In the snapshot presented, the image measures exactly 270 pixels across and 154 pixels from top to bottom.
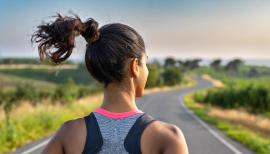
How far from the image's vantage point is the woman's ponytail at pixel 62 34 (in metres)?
2.51

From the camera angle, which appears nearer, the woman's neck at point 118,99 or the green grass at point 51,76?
the woman's neck at point 118,99

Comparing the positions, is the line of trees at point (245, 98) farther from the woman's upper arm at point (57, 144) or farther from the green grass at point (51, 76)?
the green grass at point (51, 76)

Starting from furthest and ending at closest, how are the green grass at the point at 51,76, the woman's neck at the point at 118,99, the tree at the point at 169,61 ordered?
the tree at the point at 169,61 < the green grass at the point at 51,76 < the woman's neck at the point at 118,99

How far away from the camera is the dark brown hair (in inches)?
94.8

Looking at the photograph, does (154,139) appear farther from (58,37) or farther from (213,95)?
(213,95)

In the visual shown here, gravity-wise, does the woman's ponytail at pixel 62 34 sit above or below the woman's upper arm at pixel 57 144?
above

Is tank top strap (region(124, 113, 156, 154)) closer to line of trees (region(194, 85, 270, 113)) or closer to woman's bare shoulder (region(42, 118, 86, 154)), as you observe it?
woman's bare shoulder (region(42, 118, 86, 154))

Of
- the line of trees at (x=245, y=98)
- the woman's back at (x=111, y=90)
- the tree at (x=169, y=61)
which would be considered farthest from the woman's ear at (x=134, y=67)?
the tree at (x=169, y=61)

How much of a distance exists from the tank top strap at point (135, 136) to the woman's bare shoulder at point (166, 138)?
3 centimetres

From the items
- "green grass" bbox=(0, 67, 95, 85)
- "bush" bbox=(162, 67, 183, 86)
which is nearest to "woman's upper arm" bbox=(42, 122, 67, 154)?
"bush" bbox=(162, 67, 183, 86)

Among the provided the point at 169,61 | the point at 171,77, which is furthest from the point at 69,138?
the point at 169,61

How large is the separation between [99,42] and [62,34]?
6.7 inches

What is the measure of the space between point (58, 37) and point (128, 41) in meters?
0.32

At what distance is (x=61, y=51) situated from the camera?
8.55 feet
